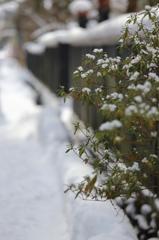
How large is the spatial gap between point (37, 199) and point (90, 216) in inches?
64.4

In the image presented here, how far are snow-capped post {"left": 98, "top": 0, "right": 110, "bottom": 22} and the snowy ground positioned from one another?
82.6 inches

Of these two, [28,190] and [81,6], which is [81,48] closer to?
[81,6]

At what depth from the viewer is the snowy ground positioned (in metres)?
4.66

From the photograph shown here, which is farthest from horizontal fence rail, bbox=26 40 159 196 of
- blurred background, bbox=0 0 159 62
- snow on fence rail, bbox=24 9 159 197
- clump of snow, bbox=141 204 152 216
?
blurred background, bbox=0 0 159 62

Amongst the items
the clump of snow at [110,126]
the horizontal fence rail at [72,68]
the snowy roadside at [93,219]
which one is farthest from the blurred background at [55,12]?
the clump of snow at [110,126]

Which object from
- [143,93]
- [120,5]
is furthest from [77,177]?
[120,5]

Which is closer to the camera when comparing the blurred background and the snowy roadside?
the snowy roadside

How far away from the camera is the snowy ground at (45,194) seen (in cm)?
466

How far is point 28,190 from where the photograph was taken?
6582 mm

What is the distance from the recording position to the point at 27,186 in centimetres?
677

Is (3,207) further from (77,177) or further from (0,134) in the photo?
(0,134)

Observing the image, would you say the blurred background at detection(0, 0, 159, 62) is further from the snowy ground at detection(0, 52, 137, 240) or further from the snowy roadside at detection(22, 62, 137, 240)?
the snowy roadside at detection(22, 62, 137, 240)

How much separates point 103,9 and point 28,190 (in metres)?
4.66

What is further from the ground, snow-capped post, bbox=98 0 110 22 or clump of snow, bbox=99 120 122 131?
snow-capped post, bbox=98 0 110 22
